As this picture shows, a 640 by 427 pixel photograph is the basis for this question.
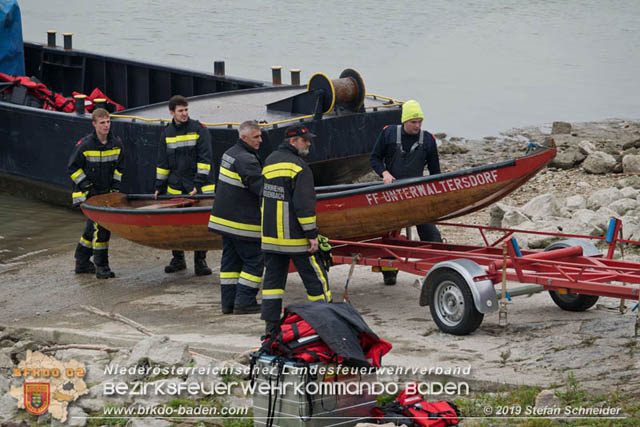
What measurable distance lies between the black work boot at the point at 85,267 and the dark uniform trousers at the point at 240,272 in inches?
102

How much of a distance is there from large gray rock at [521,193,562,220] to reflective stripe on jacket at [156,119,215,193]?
3792 millimetres

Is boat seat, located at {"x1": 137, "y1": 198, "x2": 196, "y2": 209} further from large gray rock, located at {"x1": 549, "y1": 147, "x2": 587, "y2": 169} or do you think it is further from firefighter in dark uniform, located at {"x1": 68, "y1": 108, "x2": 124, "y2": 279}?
large gray rock, located at {"x1": 549, "y1": 147, "x2": 587, "y2": 169}

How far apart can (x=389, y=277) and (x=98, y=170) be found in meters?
3.14

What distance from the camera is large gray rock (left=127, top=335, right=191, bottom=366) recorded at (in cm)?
579

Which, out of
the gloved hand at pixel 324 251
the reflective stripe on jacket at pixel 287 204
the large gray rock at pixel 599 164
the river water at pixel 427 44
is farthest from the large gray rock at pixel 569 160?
the reflective stripe on jacket at pixel 287 204

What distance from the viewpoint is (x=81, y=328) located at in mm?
7484

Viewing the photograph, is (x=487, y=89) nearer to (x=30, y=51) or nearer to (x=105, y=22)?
(x=30, y=51)

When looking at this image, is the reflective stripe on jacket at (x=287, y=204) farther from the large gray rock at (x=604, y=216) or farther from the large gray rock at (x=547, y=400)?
the large gray rock at (x=604, y=216)

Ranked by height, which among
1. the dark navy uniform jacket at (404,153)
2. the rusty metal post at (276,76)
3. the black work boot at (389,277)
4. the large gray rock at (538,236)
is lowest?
the black work boot at (389,277)

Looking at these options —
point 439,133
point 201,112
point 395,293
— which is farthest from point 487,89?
point 395,293

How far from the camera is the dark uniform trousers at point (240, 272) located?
7375 millimetres

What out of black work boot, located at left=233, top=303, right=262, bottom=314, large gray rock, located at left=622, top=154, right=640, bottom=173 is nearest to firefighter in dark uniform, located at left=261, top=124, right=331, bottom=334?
black work boot, located at left=233, top=303, right=262, bottom=314

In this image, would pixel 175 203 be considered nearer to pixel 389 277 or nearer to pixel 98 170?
pixel 98 170

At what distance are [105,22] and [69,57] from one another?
24224mm
